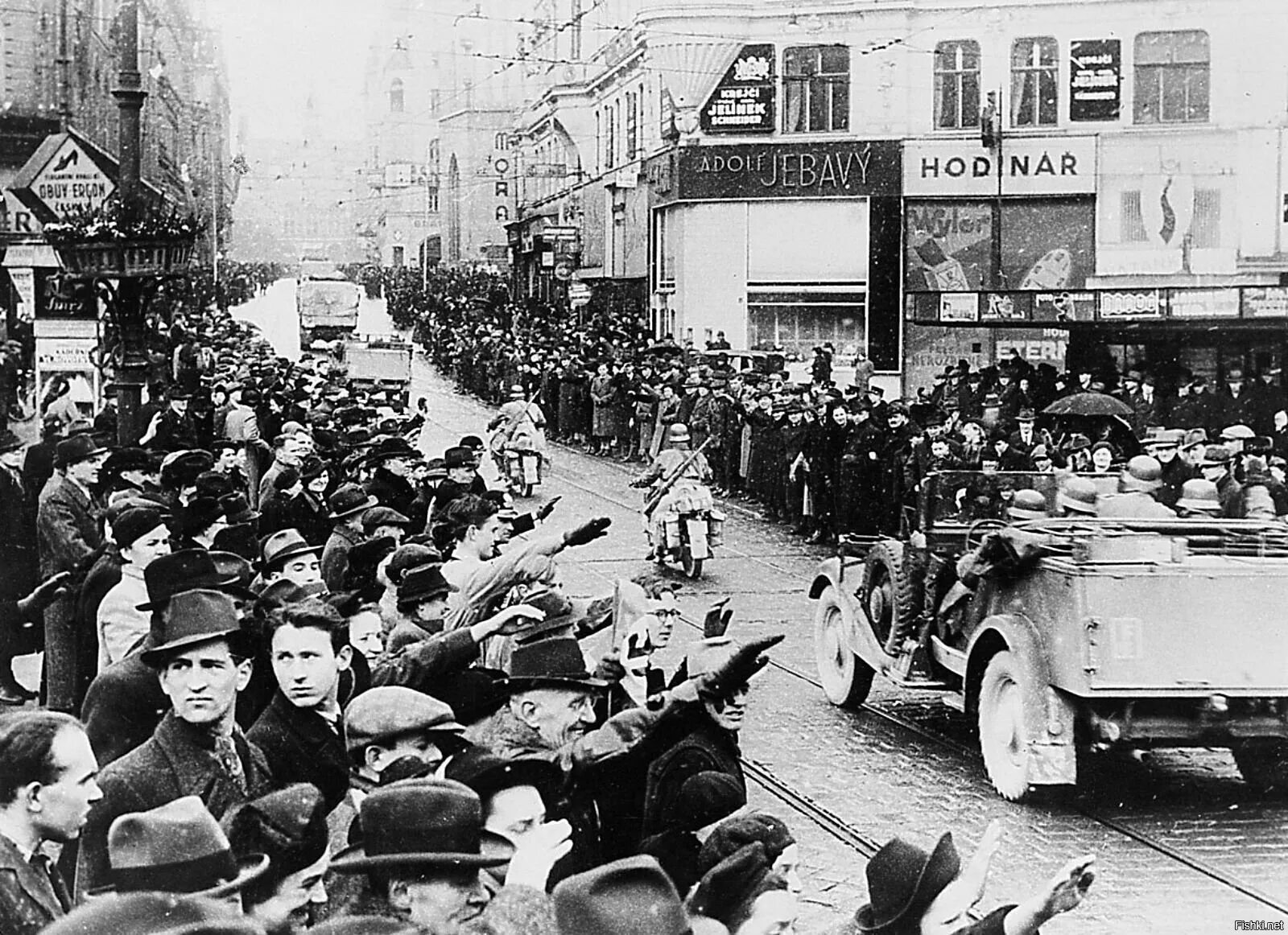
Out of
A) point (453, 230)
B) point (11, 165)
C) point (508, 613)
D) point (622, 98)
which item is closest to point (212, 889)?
point (508, 613)

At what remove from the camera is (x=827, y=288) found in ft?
130

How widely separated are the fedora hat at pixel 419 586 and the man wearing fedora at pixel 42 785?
121 inches

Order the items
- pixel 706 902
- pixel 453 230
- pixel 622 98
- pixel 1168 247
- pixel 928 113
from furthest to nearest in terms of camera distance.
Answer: pixel 453 230, pixel 622 98, pixel 928 113, pixel 1168 247, pixel 706 902

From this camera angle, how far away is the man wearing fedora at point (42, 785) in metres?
4.47

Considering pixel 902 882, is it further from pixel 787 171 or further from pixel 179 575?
pixel 787 171

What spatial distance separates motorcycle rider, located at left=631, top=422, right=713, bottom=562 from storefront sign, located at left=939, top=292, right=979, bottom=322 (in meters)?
11.6

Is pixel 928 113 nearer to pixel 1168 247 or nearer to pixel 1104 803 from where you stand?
pixel 1168 247

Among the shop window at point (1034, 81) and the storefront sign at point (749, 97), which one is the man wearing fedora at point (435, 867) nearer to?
the shop window at point (1034, 81)

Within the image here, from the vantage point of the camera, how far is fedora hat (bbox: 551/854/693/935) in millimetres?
3598

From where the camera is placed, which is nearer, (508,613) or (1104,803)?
(508,613)

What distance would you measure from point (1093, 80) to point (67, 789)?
35610 millimetres

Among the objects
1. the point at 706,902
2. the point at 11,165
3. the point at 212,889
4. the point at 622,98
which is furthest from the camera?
the point at 622,98

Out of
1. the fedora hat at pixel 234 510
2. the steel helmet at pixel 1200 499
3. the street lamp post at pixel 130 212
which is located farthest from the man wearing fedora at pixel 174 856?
the street lamp post at pixel 130 212

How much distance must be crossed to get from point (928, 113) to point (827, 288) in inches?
168
